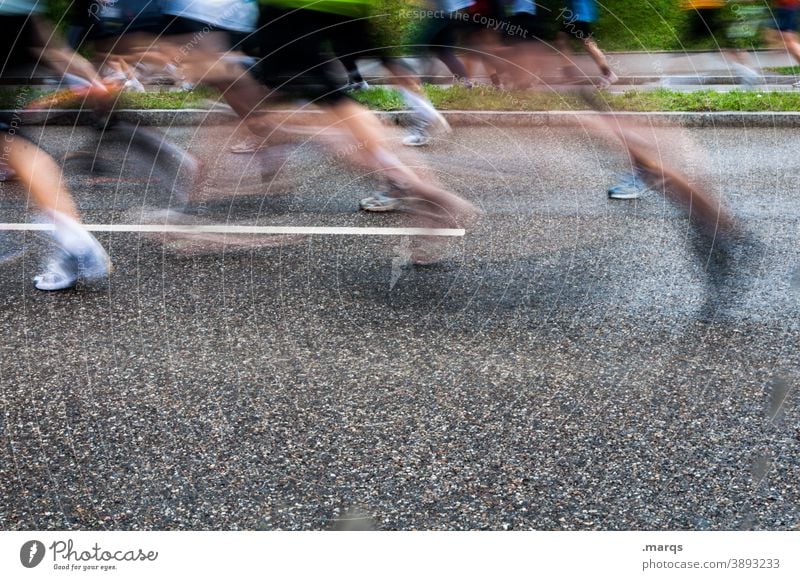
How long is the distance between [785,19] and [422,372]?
1210 millimetres

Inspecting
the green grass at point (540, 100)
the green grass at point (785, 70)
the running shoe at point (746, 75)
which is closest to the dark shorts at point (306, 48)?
the green grass at point (540, 100)

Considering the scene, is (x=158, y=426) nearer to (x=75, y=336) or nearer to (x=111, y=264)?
(x=75, y=336)

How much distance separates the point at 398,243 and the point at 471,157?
2.52 ft

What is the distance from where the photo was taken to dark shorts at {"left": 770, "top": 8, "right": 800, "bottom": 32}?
6.51ft

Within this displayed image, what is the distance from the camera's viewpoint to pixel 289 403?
70.9 inches

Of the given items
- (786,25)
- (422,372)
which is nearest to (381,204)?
(422,372)

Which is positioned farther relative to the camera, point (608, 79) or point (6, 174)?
point (6, 174)

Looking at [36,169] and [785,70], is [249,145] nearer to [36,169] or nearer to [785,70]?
[36,169]

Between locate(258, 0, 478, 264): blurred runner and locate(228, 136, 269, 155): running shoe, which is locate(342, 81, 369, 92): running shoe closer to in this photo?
locate(258, 0, 478, 264): blurred runner

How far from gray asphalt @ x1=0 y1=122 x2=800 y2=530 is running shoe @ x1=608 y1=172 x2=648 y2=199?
5 centimetres

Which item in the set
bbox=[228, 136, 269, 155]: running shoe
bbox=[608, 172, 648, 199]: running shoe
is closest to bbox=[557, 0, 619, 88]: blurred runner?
bbox=[608, 172, 648, 199]: running shoe

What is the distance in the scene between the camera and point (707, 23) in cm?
192

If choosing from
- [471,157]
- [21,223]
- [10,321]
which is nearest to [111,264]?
[10,321]
